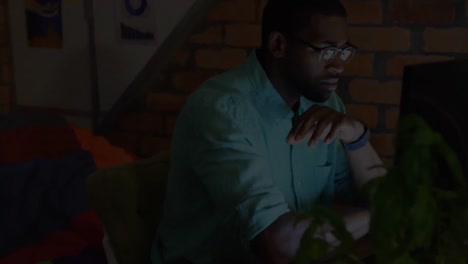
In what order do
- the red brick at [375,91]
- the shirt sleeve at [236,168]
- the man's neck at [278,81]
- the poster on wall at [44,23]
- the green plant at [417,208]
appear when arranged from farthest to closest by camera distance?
the poster on wall at [44,23] < the red brick at [375,91] < the man's neck at [278,81] < the shirt sleeve at [236,168] < the green plant at [417,208]

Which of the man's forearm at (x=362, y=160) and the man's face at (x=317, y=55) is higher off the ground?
the man's face at (x=317, y=55)

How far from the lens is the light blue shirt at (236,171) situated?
115 cm

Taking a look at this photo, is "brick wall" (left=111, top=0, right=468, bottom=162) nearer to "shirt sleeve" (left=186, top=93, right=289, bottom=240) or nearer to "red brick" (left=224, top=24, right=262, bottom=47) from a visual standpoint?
"red brick" (left=224, top=24, right=262, bottom=47)

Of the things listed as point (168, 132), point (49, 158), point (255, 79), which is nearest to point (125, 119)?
point (168, 132)

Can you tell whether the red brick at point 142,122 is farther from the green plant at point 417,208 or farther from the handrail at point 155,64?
the green plant at point 417,208

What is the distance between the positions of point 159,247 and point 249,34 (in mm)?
1069

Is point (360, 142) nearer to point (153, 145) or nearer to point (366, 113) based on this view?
point (366, 113)

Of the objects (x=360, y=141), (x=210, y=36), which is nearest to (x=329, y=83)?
(x=360, y=141)

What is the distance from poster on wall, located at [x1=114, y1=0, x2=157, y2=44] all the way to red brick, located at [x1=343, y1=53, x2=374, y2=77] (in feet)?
2.46

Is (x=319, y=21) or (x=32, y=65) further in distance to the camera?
(x=32, y=65)

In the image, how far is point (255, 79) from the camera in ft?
4.68

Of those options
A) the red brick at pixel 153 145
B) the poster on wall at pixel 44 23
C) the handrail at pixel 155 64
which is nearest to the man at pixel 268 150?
the handrail at pixel 155 64

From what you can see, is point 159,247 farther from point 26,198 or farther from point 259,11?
point 259,11

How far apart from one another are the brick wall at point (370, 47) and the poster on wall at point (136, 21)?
143 mm
